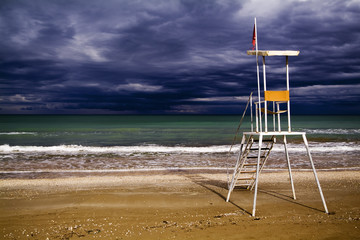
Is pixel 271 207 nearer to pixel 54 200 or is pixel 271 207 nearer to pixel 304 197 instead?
pixel 304 197

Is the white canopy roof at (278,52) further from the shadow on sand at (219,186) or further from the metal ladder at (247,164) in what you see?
the shadow on sand at (219,186)

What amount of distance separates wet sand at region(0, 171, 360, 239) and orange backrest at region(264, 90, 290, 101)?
2612 mm

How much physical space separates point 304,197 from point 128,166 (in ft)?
30.8

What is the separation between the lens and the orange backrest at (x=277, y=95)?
19.3 feet

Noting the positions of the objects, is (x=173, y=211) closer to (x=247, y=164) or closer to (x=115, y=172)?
(x=247, y=164)

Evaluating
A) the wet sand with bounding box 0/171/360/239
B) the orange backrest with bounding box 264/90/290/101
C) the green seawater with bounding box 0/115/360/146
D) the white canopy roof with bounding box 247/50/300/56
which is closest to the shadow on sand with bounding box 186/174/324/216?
the wet sand with bounding box 0/171/360/239

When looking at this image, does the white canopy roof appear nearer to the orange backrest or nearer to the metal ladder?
the orange backrest

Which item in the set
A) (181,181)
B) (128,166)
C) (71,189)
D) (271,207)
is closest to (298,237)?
(271,207)

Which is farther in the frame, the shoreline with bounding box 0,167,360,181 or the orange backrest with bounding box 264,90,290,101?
the shoreline with bounding box 0,167,360,181

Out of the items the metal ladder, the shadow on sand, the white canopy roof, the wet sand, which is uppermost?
the white canopy roof

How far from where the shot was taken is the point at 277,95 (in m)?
5.94

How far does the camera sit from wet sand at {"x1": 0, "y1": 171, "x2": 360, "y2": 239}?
5301 mm

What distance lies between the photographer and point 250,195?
7.64 meters

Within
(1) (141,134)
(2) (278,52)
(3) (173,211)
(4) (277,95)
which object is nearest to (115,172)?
(3) (173,211)
